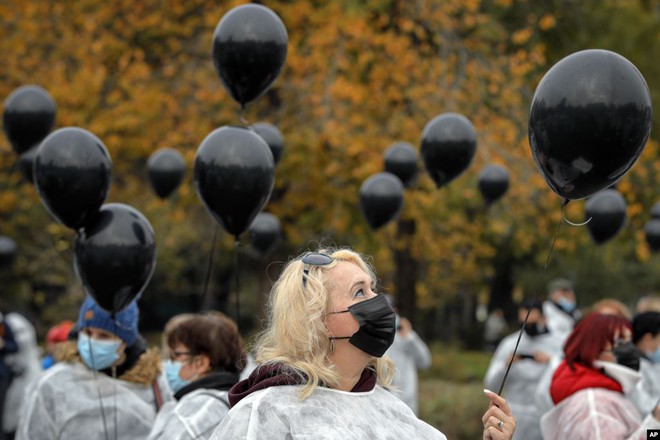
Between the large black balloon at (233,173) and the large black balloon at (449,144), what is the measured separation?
105 inches

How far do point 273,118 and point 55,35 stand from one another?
136 inches

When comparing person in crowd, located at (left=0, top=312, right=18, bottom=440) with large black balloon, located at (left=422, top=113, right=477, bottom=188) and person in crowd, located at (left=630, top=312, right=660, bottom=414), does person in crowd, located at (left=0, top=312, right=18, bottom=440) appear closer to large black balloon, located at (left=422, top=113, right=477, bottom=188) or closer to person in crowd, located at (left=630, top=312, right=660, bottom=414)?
large black balloon, located at (left=422, top=113, right=477, bottom=188)

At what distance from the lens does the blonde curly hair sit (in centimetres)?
275

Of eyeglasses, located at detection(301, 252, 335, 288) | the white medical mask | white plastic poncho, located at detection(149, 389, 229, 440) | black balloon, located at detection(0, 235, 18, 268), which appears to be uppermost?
eyeglasses, located at detection(301, 252, 335, 288)

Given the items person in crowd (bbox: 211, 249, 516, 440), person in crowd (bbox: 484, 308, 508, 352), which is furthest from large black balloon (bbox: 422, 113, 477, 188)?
person in crowd (bbox: 484, 308, 508, 352)

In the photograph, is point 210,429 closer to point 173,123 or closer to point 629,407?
point 629,407

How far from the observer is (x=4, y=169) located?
13.2 m

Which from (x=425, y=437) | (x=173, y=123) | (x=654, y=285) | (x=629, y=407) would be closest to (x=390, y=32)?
(x=173, y=123)

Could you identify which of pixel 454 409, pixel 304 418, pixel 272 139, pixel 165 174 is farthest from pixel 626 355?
pixel 454 409

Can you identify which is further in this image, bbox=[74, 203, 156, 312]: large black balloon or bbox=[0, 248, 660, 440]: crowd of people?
bbox=[74, 203, 156, 312]: large black balloon

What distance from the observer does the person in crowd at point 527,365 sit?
6.99 metres

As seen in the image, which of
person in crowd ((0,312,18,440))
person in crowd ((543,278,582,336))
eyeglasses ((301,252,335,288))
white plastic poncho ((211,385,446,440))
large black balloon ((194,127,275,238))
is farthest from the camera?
person in crowd ((543,278,582,336))

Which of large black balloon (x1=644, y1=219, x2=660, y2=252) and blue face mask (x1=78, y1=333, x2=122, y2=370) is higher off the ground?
large black balloon (x1=644, y1=219, x2=660, y2=252)

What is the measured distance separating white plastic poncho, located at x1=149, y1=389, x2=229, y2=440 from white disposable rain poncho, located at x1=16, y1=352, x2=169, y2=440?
623mm
